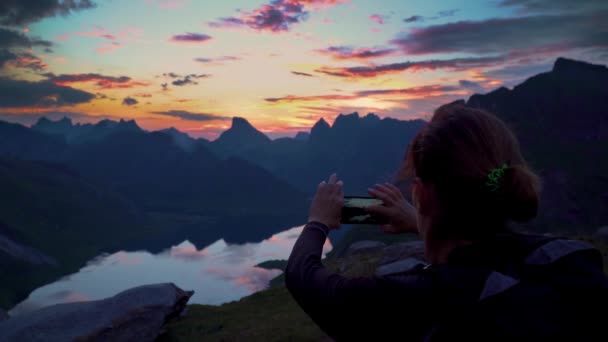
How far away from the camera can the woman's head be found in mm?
2246

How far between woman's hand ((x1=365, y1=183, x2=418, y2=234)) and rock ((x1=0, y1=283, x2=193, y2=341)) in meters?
17.8

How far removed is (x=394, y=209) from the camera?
3.03m

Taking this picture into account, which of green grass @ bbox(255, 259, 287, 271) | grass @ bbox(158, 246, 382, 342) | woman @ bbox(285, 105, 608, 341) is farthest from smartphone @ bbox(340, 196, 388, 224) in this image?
green grass @ bbox(255, 259, 287, 271)

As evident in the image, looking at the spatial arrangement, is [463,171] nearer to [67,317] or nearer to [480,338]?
[480,338]

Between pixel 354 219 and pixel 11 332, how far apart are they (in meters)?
18.9

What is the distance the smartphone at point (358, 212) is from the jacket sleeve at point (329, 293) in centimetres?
37

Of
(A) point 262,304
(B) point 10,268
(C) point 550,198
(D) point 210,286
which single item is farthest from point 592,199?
(B) point 10,268

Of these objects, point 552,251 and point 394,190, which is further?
point 394,190

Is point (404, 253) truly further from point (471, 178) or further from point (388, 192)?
point (471, 178)

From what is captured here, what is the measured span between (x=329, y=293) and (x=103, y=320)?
19.0 meters

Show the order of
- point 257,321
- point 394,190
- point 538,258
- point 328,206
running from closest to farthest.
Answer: point 538,258 < point 328,206 < point 394,190 < point 257,321

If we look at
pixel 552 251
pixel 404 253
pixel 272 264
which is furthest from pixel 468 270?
pixel 272 264

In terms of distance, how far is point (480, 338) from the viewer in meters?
1.95

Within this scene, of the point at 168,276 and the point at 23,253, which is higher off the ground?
the point at 23,253
